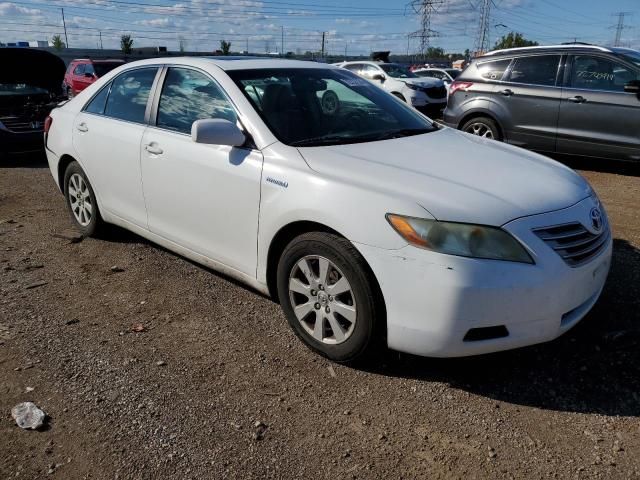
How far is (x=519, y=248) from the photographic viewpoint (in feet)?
8.32

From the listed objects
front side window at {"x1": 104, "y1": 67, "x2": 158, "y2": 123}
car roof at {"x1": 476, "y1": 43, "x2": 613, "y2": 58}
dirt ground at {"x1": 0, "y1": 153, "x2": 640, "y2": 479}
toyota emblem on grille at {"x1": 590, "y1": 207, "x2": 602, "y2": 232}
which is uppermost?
car roof at {"x1": 476, "y1": 43, "x2": 613, "y2": 58}

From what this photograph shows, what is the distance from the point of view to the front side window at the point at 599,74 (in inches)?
291

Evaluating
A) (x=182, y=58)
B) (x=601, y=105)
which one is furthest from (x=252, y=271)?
(x=601, y=105)

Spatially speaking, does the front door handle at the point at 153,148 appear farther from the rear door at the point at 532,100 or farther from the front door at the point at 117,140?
the rear door at the point at 532,100

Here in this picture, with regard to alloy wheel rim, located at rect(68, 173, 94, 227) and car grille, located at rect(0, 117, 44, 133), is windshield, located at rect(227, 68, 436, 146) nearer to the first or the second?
alloy wheel rim, located at rect(68, 173, 94, 227)

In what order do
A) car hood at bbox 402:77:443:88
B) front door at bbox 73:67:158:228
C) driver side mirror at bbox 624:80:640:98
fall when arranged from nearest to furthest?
1. front door at bbox 73:67:158:228
2. driver side mirror at bbox 624:80:640:98
3. car hood at bbox 402:77:443:88

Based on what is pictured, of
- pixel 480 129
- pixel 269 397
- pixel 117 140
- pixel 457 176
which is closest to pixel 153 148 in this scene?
pixel 117 140

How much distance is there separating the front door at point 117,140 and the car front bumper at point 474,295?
2.21 metres

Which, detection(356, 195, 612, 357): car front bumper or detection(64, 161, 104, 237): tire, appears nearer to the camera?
detection(356, 195, 612, 357): car front bumper

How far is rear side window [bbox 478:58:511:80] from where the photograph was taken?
8406 mm

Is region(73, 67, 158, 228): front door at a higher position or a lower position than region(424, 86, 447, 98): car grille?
higher

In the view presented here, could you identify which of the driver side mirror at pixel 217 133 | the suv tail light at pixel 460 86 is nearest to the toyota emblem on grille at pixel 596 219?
the driver side mirror at pixel 217 133

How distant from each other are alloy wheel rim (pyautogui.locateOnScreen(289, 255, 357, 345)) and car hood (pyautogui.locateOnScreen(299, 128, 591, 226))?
1.61ft

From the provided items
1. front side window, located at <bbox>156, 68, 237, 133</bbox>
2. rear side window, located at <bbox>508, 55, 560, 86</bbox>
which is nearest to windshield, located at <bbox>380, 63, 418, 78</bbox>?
rear side window, located at <bbox>508, 55, 560, 86</bbox>
